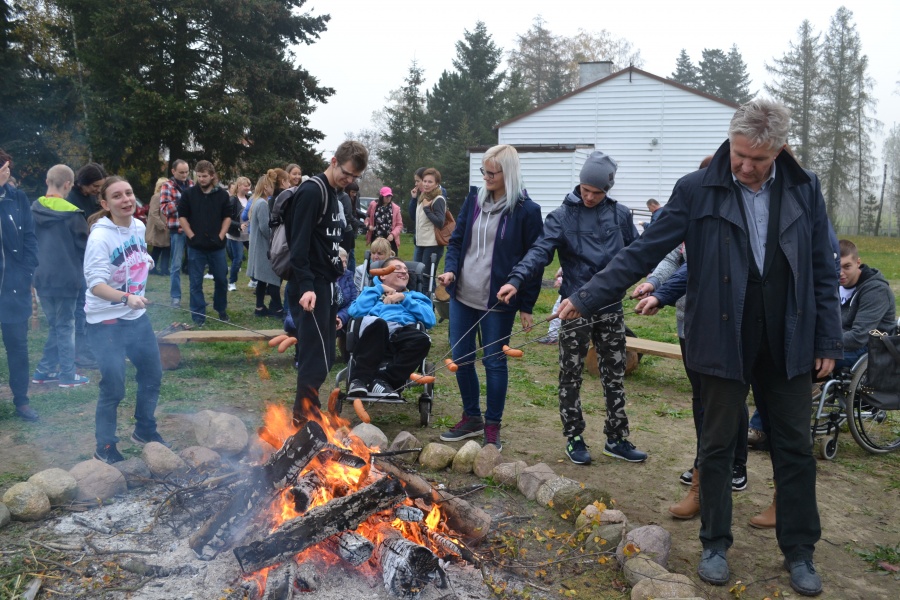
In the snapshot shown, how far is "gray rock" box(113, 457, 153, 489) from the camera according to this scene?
435 centimetres

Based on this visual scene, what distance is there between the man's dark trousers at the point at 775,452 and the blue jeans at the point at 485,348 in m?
1.84

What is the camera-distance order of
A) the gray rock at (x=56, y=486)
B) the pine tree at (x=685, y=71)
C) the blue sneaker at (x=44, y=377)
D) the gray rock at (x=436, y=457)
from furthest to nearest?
1. the pine tree at (x=685, y=71)
2. the blue sneaker at (x=44, y=377)
3. the gray rock at (x=436, y=457)
4. the gray rock at (x=56, y=486)

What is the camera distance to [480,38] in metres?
44.2

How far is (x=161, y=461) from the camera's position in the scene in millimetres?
4461

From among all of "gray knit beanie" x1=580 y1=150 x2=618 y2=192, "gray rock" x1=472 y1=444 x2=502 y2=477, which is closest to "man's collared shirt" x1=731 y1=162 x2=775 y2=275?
"gray knit beanie" x1=580 y1=150 x2=618 y2=192

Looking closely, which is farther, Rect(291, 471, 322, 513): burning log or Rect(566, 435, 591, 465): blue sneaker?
Rect(566, 435, 591, 465): blue sneaker

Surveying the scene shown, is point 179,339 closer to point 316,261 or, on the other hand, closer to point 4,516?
point 316,261

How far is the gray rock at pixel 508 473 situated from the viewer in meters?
4.62

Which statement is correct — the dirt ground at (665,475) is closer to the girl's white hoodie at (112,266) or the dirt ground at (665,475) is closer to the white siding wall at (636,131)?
the girl's white hoodie at (112,266)

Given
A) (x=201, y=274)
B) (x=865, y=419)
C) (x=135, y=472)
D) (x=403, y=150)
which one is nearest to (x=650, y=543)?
(x=135, y=472)

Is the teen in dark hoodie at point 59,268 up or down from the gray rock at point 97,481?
up

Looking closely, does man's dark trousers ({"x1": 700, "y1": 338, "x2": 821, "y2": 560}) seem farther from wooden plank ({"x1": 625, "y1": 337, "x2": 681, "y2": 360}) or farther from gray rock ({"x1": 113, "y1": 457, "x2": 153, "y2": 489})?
wooden plank ({"x1": 625, "y1": 337, "x2": 681, "y2": 360})

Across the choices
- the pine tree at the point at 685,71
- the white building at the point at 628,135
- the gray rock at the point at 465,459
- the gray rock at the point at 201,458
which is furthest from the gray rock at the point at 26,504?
the pine tree at the point at 685,71

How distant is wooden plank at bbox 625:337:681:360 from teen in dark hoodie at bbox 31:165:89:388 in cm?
546
